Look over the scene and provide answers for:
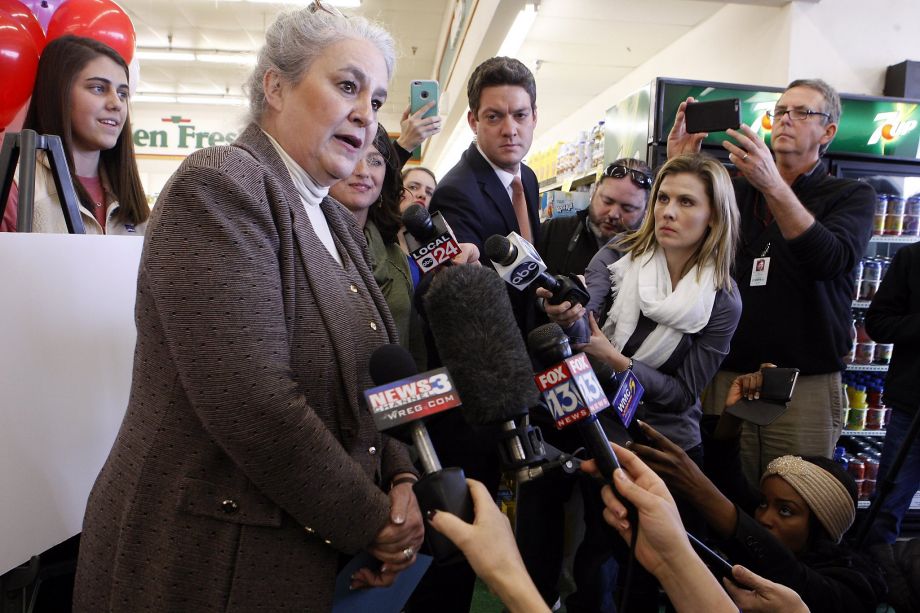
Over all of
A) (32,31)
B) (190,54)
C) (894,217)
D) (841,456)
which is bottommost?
(841,456)

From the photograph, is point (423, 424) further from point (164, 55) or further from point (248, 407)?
point (164, 55)

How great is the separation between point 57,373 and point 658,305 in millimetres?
1488

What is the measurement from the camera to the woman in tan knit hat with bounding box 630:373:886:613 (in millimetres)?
1280

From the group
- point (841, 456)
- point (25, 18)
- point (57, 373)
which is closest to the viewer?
point (57, 373)

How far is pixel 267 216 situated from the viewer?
0.97 meters

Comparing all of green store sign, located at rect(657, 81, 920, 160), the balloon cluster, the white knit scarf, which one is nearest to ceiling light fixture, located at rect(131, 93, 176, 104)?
the balloon cluster

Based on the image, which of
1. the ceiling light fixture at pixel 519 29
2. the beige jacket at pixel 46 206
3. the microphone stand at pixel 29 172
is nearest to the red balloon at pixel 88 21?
the beige jacket at pixel 46 206

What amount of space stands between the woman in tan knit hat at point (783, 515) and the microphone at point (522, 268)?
14.2 inches

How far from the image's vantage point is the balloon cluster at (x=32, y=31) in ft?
7.15

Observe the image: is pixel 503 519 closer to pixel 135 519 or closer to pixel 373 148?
pixel 135 519

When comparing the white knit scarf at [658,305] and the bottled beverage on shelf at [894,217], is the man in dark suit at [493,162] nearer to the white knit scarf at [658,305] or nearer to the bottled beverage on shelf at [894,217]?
the white knit scarf at [658,305]

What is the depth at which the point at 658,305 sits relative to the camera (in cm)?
181

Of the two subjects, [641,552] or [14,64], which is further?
[14,64]

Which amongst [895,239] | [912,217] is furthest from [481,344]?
[912,217]
